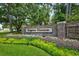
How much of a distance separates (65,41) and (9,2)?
81cm

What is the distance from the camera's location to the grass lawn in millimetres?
2494

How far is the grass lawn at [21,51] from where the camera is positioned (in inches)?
98.2

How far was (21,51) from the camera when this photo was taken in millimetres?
2516

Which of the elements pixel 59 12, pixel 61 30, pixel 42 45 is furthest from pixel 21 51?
pixel 59 12

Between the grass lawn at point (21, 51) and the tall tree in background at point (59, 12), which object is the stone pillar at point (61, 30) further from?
the grass lawn at point (21, 51)

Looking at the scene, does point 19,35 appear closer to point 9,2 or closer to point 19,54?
point 19,54

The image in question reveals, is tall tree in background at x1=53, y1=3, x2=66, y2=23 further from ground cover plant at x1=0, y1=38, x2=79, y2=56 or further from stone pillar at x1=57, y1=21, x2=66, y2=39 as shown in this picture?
ground cover plant at x1=0, y1=38, x2=79, y2=56

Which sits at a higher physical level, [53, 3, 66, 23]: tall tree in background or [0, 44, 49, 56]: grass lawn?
[53, 3, 66, 23]: tall tree in background

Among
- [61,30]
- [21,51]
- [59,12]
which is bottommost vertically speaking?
[21,51]

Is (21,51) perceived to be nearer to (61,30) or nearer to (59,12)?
(61,30)

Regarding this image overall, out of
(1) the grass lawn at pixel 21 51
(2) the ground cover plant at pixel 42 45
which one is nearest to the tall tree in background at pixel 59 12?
(2) the ground cover plant at pixel 42 45

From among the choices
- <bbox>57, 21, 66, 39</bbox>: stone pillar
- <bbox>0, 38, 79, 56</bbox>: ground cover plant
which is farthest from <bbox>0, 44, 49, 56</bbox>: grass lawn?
<bbox>57, 21, 66, 39</bbox>: stone pillar

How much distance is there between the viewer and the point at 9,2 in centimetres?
253

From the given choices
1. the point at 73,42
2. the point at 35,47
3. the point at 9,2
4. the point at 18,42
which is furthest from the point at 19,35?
the point at 73,42
